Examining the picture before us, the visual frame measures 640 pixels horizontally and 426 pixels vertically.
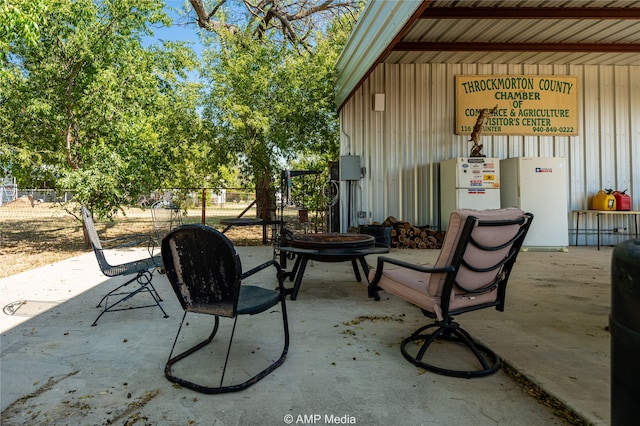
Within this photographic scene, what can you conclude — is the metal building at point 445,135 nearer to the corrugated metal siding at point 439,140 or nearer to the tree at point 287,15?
the corrugated metal siding at point 439,140

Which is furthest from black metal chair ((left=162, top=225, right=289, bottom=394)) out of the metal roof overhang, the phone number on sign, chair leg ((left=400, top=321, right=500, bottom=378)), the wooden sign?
the phone number on sign

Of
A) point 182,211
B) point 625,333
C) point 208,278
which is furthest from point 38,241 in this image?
point 625,333

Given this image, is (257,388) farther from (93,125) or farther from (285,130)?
(285,130)

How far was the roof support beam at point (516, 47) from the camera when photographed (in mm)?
6781

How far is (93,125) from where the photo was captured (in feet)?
21.6

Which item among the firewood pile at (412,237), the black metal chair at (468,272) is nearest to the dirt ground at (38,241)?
the firewood pile at (412,237)

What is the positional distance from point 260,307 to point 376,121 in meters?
6.45

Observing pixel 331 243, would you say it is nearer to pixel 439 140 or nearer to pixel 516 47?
pixel 439 140

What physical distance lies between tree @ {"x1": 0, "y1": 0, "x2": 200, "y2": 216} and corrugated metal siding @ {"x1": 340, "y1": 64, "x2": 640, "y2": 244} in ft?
12.9

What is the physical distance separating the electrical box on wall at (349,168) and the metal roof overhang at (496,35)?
1.13m

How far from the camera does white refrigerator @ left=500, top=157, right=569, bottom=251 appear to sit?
6.88 meters

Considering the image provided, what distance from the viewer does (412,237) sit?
24.1 ft

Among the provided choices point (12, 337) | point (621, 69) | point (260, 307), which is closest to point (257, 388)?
point (260, 307)

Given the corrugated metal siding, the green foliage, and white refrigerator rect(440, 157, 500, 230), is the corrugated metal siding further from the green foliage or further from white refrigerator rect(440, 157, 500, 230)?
the green foliage
